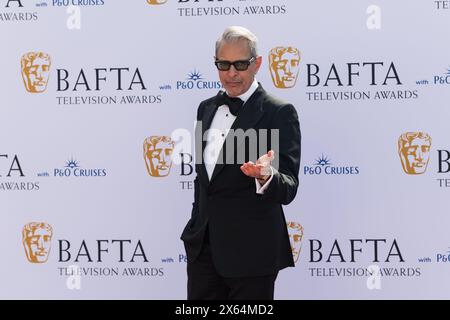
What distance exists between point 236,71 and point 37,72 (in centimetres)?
169

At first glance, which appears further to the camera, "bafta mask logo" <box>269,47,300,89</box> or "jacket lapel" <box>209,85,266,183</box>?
"bafta mask logo" <box>269,47,300,89</box>

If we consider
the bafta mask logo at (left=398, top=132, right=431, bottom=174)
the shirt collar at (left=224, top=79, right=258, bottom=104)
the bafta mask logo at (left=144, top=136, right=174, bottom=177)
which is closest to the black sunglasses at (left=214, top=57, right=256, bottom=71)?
the shirt collar at (left=224, top=79, right=258, bottom=104)

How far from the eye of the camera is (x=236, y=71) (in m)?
2.61

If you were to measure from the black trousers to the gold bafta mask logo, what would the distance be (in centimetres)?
150

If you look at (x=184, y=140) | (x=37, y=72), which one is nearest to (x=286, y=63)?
(x=184, y=140)

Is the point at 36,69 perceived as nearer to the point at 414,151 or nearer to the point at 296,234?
the point at 296,234

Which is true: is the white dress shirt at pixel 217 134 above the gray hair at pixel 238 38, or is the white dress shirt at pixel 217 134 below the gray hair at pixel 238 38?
below

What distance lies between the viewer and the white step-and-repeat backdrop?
11.9ft

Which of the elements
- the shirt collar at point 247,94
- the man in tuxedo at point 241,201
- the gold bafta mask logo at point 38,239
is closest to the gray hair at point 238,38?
the man in tuxedo at point 241,201

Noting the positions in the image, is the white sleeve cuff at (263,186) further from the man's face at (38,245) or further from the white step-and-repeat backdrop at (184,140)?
the man's face at (38,245)

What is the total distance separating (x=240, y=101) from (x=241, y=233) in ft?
1.77

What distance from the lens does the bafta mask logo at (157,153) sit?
150 inches

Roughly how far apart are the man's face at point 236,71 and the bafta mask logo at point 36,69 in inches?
61.9

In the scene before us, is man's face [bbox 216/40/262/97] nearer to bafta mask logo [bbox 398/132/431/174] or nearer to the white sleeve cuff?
the white sleeve cuff
